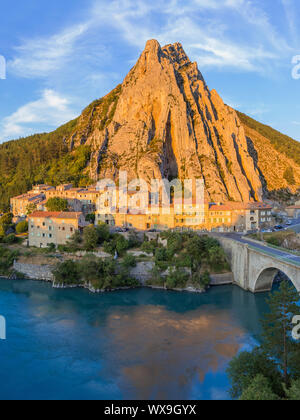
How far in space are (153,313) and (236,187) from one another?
35.0 meters

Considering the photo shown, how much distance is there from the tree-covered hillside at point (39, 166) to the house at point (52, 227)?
16160 millimetres

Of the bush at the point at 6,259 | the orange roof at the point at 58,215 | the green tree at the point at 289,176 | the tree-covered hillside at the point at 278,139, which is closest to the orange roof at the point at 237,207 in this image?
the orange roof at the point at 58,215

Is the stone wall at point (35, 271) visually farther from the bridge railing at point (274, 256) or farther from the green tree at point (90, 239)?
the bridge railing at point (274, 256)

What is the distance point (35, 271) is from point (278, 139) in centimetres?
7674

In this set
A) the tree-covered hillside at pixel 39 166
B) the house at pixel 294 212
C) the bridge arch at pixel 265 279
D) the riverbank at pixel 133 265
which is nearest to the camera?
the bridge arch at pixel 265 279

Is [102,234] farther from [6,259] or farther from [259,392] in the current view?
[259,392]

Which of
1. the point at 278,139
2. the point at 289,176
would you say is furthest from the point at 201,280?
the point at 278,139

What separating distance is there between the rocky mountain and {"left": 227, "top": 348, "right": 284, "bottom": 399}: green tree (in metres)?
37.2

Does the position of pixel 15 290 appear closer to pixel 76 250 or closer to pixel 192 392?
pixel 76 250

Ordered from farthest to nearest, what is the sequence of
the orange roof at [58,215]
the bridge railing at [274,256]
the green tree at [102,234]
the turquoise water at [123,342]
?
the orange roof at [58,215] < the green tree at [102,234] < the bridge railing at [274,256] < the turquoise water at [123,342]

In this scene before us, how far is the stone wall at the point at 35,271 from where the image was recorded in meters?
26.7

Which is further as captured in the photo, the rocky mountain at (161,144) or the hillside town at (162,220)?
the rocky mountain at (161,144)
